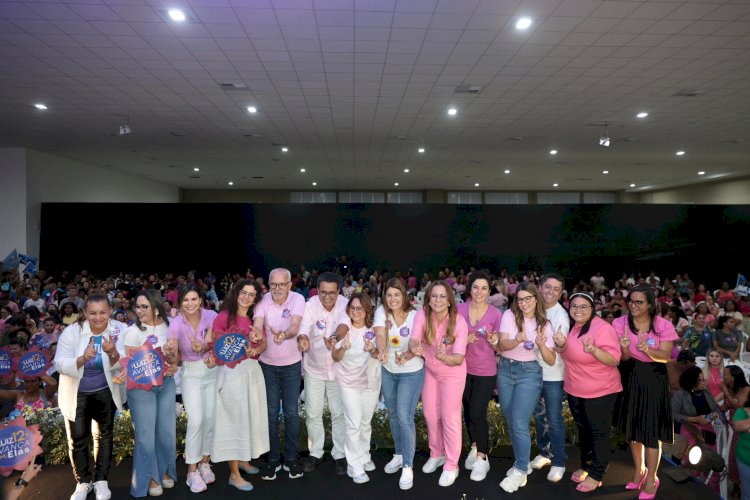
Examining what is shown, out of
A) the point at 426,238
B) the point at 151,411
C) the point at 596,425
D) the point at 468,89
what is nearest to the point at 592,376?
the point at 596,425

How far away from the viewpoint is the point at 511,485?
382 cm

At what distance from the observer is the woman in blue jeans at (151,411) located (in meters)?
3.64

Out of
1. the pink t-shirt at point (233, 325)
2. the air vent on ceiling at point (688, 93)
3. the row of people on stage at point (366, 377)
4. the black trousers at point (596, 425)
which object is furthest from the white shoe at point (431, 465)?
the air vent on ceiling at point (688, 93)

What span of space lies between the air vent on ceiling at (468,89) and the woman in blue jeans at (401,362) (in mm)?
5819

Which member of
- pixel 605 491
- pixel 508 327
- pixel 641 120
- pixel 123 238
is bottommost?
pixel 605 491

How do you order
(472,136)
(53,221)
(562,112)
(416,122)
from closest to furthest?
(562,112), (416,122), (472,136), (53,221)

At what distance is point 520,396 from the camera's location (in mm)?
3803

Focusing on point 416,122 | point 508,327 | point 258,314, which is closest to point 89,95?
point 416,122

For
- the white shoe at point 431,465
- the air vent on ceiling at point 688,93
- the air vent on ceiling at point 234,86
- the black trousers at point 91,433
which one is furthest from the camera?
the air vent on ceiling at point 688,93

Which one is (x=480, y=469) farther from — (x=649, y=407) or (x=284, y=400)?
(x=284, y=400)

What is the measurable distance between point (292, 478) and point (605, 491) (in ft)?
8.00

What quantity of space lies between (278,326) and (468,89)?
640cm

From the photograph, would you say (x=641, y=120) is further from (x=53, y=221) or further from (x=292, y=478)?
(x=53, y=221)

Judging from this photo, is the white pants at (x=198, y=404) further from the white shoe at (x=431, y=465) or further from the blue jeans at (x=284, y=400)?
the white shoe at (x=431, y=465)
